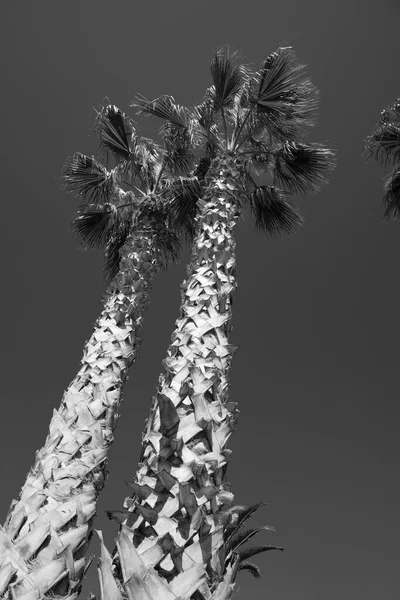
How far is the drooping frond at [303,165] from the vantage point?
8117 mm

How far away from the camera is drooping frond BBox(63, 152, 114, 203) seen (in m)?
9.52

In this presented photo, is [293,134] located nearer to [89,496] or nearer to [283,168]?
[283,168]

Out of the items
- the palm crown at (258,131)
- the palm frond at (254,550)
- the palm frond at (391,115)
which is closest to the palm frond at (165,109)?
the palm crown at (258,131)

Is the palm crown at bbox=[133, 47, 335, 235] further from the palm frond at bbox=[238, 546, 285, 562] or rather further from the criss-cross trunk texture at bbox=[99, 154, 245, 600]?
the palm frond at bbox=[238, 546, 285, 562]

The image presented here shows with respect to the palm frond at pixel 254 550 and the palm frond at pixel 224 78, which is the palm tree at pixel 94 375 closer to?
the palm frond at pixel 224 78

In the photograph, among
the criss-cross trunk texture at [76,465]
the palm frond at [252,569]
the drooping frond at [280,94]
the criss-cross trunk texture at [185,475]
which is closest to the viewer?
the criss-cross trunk texture at [185,475]

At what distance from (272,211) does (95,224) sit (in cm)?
382

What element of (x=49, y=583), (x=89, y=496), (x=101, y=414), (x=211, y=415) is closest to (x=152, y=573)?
(x=211, y=415)

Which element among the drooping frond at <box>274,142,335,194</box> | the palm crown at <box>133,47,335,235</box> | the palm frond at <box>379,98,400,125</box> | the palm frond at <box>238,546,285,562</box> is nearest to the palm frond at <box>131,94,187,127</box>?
the palm crown at <box>133,47,335,235</box>

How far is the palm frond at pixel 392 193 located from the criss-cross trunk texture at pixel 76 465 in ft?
18.6

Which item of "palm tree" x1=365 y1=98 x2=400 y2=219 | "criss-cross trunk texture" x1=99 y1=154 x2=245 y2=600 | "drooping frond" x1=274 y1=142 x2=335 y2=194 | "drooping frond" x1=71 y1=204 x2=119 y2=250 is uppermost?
"palm tree" x1=365 y1=98 x2=400 y2=219

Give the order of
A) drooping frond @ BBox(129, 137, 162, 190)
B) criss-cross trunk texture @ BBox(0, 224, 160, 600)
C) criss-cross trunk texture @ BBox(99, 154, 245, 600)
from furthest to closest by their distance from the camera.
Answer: drooping frond @ BBox(129, 137, 162, 190) → criss-cross trunk texture @ BBox(0, 224, 160, 600) → criss-cross trunk texture @ BBox(99, 154, 245, 600)

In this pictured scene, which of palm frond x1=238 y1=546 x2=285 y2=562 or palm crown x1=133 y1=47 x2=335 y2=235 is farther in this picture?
palm frond x1=238 y1=546 x2=285 y2=562

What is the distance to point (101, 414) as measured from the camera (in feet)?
19.4
